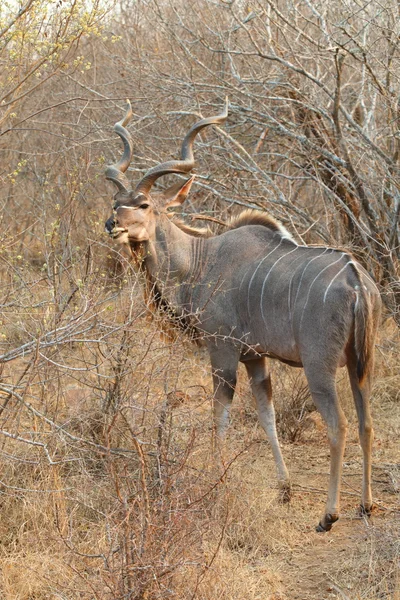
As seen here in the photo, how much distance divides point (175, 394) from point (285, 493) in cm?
83

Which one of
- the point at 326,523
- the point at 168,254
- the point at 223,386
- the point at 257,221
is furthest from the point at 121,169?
the point at 326,523

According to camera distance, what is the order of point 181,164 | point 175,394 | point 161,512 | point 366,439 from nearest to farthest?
1. point 161,512
2. point 175,394
3. point 366,439
4. point 181,164

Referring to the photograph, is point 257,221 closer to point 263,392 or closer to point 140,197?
point 140,197

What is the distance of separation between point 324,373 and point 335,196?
1.72 meters

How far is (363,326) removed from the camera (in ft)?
10.8

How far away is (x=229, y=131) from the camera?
5.62 m

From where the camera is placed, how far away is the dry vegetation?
8.75ft

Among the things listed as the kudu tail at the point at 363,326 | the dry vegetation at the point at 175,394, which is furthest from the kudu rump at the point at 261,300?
the dry vegetation at the point at 175,394

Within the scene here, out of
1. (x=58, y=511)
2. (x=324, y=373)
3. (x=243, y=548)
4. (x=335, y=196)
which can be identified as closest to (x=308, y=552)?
(x=243, y=548)

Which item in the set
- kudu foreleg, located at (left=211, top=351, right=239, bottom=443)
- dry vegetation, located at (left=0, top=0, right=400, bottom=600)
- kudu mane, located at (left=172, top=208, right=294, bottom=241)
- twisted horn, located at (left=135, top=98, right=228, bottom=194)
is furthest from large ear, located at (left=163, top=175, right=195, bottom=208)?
kudu foreleg, located at (left=211, top=351, right=239, bottom=443)

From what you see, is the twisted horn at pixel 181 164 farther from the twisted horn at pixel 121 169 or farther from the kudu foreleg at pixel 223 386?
the kudu foreleg at pixel 223 386

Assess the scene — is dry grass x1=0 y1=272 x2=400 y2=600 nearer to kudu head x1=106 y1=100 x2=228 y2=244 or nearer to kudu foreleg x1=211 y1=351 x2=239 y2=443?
kudu foreleg x1=211 y1=351 x2=239 y2=443

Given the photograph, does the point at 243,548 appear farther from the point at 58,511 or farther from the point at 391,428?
the point at 391,428

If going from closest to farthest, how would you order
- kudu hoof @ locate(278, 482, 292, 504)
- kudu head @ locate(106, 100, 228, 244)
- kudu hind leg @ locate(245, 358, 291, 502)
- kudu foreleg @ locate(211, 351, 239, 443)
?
kudu hoof @ locate(278, 482, 292, 504), kudu foreleg @ locate(211, 351, 239, 443), kudu hind leg @ locate(245, 358, 291, 502), kudu head @ locate(106, 100, 228, 244)
